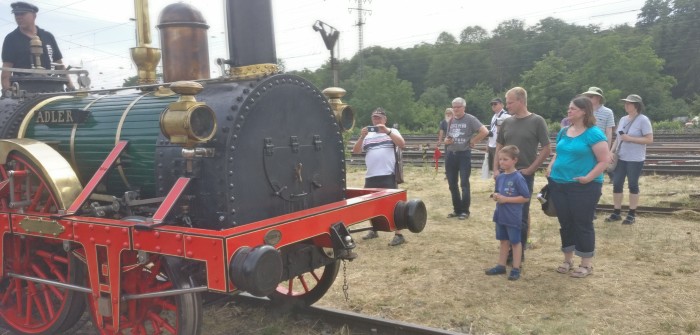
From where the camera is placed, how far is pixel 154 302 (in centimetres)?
337

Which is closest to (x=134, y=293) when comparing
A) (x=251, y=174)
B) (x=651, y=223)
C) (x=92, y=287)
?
(x=92, y=287)

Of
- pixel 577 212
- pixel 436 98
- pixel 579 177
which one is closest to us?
pixel 579 177

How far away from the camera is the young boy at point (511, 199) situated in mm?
4742

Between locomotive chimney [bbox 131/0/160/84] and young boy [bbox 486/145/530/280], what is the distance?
302cm

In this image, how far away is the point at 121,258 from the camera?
3172mm

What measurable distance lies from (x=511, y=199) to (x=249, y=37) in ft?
8.58

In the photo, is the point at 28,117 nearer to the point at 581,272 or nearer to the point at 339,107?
the point at 339,107

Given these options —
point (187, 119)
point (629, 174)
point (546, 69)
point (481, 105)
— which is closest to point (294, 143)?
point (187, 119)

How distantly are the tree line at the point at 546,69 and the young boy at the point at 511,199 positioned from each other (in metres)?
28.1

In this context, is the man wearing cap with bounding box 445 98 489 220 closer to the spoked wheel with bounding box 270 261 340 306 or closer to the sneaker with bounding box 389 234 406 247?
the sneaker with bounding box 389 234 406 247

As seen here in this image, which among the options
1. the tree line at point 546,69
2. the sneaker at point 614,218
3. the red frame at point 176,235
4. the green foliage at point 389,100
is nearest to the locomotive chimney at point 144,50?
the red frame at point 176,235

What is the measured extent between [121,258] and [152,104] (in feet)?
3.56

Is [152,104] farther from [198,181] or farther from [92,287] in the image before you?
[92,287]

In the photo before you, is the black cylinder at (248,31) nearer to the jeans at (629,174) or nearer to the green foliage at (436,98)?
the jeans at (629,174)
